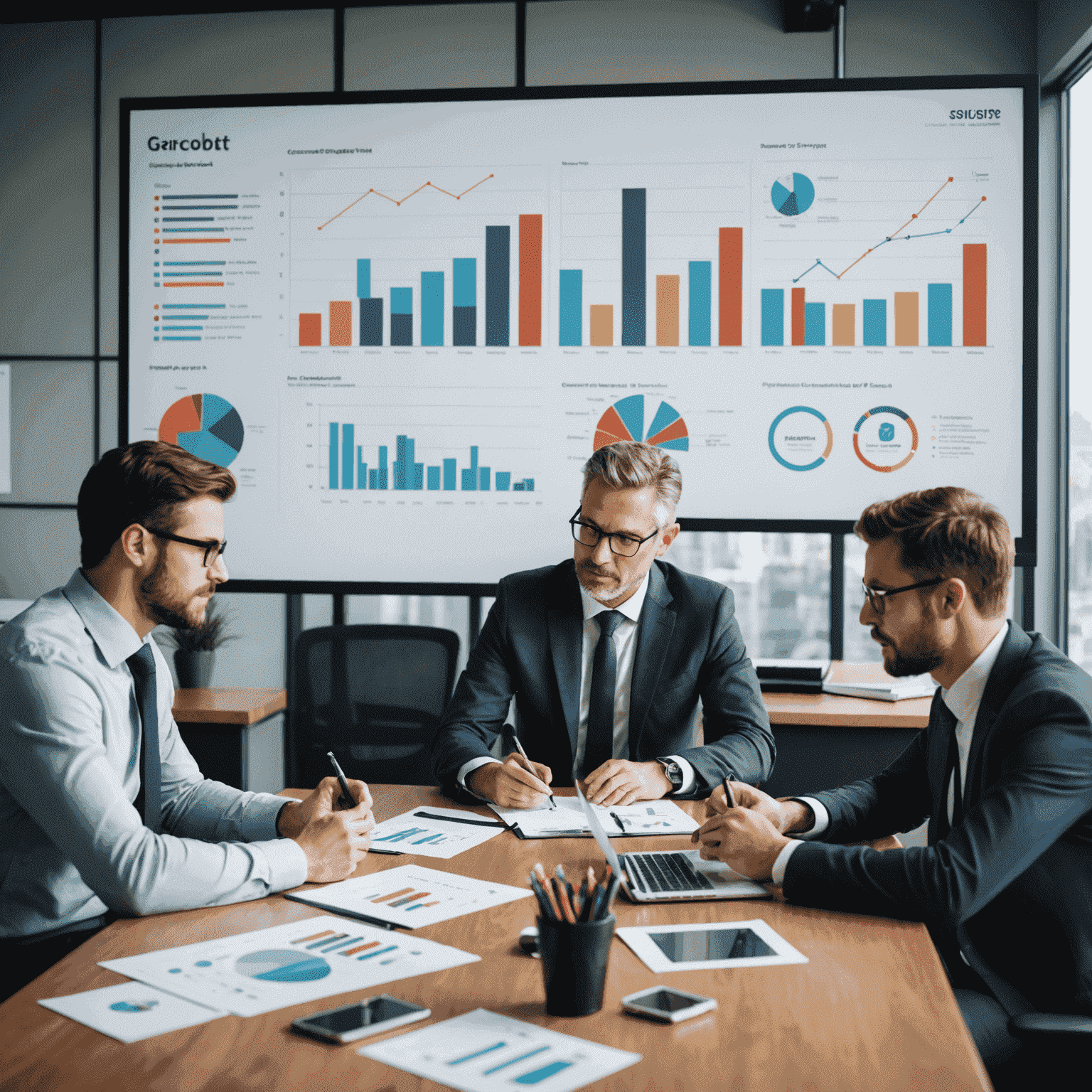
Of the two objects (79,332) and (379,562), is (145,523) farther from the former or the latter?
(79,332)

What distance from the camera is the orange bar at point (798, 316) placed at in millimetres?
3596

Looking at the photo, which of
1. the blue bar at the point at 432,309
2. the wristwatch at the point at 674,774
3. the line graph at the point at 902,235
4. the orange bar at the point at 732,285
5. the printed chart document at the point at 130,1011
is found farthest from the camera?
the blue bar at the point at 432,309

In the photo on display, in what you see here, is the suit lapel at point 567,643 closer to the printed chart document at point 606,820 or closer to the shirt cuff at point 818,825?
the printed chart document at point 606,820

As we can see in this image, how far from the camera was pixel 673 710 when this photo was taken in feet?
8.09

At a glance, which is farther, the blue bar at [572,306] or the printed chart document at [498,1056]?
the blue bar at [572,306]

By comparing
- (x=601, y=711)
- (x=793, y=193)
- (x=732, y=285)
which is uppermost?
(x=793, y=193)

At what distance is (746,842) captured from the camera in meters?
1.55

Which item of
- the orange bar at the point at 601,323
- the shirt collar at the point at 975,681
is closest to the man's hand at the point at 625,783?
the shirt collar at the point at 975,681

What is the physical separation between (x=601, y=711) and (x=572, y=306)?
1.75m

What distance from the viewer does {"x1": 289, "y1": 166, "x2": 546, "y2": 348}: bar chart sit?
3.70 meters

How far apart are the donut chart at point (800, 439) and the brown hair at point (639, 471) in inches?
45.7

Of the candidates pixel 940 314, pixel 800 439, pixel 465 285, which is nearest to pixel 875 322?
pixel 940 314

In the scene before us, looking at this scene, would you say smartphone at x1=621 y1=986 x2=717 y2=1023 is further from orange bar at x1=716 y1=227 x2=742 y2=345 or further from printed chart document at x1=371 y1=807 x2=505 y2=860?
orange bar at x1=716 y1=227 x2=742 y2=345

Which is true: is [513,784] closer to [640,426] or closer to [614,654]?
[614,654]
